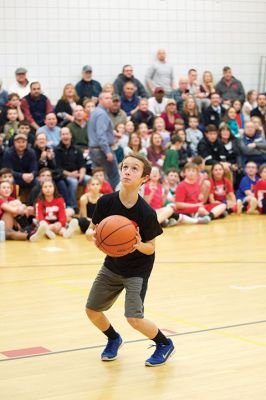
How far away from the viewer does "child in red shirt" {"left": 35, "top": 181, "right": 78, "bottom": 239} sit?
1112cm

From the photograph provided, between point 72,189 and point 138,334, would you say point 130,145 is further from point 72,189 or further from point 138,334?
point 138,334

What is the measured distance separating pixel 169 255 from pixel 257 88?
9.58 m

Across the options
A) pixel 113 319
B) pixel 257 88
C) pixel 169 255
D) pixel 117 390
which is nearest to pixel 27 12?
pixel 257 88

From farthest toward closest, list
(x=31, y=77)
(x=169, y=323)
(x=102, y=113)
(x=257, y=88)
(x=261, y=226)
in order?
(x=257, y=88)
(x=31, y=77)
(x=102, y=113)
(x=261, y=226)
(x=169, y=323)

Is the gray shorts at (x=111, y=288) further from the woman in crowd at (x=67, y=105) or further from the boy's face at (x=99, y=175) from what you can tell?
the woman in crowd at (x=67, y=105)

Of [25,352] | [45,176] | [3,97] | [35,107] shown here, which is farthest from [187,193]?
[25,352]

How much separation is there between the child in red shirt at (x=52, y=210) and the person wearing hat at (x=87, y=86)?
4433mm

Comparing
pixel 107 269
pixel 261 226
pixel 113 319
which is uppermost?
pixel 107 269

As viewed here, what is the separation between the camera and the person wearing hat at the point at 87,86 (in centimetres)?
1533

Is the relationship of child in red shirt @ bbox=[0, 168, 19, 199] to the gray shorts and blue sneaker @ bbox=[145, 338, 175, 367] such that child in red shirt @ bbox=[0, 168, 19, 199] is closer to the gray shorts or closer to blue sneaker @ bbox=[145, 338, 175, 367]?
the gray shorts

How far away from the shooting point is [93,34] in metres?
16.2

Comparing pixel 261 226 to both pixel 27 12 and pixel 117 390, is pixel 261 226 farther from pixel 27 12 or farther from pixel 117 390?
pixel 117 390

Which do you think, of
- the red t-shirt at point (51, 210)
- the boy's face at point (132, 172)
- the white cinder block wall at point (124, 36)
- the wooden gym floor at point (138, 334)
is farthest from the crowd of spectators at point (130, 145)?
the boy's face at point (132, 172)

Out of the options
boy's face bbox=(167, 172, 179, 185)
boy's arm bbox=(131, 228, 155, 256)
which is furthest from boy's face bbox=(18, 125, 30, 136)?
boy's arm bbox=(131, 228, 155, 256)
